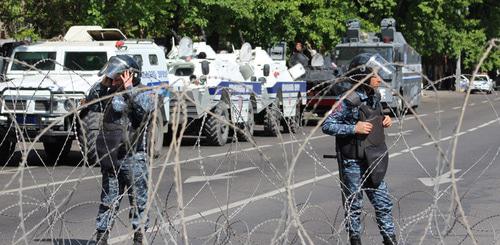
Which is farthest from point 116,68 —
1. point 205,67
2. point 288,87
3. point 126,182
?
point 288,87

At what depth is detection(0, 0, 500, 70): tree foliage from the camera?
2759 centimetres

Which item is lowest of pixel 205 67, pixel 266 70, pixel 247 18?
pixel 266 70

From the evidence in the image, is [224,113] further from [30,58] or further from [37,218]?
[37,218]

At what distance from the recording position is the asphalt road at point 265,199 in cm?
529

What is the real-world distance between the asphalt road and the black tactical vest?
0.21m

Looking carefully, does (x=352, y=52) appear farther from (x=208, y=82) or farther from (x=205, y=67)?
(x=205, y=67)

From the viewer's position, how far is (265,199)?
11852mm

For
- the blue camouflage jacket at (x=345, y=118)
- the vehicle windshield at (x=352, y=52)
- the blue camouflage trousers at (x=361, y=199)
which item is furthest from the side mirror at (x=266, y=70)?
the blue camouflage trousers at (x=361, y=199)

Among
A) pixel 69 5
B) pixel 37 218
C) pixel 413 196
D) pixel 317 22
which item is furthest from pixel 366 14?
pixel 37 218

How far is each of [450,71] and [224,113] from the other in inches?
2253

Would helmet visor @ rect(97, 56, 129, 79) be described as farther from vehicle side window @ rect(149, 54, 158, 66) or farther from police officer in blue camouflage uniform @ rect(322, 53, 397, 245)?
vehicle side window @ rect(149, 54, 158, 66)

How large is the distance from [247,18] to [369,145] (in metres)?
24.8

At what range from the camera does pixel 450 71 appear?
75.8 metres

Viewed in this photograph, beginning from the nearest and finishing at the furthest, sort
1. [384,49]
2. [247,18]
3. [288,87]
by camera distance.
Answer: [288,87] < [247,18] < [384,49]
